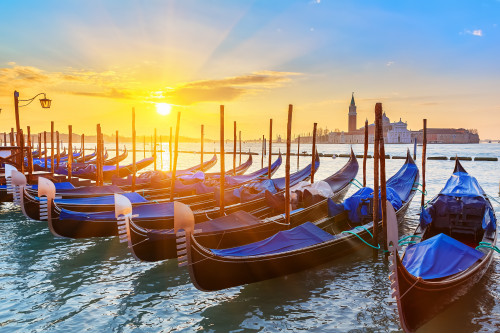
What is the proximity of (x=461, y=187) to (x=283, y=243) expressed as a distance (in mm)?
4910

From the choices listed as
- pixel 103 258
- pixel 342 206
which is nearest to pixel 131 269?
pixel 103 258

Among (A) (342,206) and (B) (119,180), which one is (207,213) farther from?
(B) (119,180)

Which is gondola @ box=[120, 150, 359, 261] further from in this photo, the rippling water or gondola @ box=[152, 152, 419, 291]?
the rippling water

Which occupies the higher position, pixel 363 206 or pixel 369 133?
pixel 369 133

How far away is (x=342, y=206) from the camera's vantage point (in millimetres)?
8492

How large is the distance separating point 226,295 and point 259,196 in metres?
4.76

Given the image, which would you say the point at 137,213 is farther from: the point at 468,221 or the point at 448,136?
the point at 448,136

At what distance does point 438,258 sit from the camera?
530 centimetres

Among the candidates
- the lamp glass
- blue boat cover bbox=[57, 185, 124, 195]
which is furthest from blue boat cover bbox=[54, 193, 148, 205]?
the lamp glass

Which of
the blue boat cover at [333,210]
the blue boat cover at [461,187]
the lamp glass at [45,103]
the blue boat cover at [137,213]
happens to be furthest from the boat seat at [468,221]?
the lamp glass at [45,103]

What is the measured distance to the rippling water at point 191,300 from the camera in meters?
5.04

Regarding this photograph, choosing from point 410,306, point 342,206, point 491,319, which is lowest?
point 491,319

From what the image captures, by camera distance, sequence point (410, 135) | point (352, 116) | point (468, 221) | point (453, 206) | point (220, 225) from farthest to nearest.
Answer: point (352, 116)
point (410, 135)
point (453, 206)
point (468, 221)
point (220, 225)

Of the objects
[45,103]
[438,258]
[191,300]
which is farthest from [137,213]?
[438,258]
